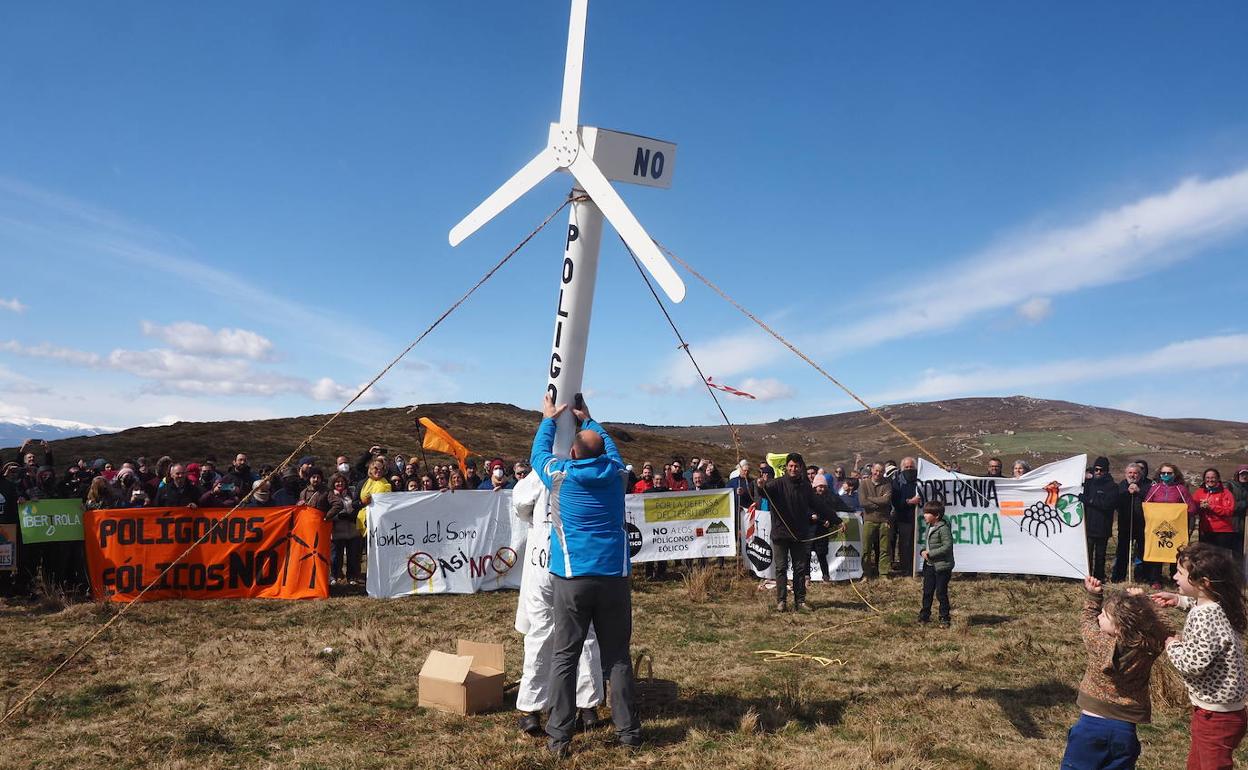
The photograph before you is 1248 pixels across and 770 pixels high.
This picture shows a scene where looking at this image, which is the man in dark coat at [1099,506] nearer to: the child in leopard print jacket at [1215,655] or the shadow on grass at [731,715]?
the shadow on grass at [731,715]

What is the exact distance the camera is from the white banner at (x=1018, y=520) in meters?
13.8

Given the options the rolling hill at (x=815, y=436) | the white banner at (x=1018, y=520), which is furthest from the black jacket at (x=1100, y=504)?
the rolling hill at (x=815, y=436)

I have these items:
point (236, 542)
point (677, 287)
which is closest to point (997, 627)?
point (677, 287)

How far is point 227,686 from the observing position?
764cm

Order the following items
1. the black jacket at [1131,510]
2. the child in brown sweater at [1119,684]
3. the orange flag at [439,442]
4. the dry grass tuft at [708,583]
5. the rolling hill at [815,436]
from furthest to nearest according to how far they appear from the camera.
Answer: the rolling hill at [815,436], the orange flag at [439,442], the black jacket at [1131,510], the dry grass tuft at [708,583], the child in brown sweater at [1119,684]

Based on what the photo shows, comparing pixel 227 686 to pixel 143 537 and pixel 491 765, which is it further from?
pixel 143 537

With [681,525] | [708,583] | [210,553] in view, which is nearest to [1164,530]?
[708,583]

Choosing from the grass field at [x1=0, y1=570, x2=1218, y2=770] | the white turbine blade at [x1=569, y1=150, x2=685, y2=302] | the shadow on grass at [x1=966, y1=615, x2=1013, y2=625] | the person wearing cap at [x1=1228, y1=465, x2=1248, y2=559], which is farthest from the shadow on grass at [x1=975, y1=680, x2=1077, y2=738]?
the person wearing cap at [x1=1228, y1=465, x2=1248, y2=559]

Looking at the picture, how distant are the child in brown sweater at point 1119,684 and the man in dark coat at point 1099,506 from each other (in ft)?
34.5

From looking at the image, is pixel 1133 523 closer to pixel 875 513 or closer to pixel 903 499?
pixel 903 499

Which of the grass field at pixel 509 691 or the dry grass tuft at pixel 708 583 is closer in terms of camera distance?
the grass field at pixel 509 691

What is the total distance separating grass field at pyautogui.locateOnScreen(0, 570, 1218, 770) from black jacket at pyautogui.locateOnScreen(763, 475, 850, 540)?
1.14 metres

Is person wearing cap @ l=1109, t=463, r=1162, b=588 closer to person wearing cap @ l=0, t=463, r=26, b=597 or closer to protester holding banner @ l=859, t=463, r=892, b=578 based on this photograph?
protester holding banner @ l=859, t=463, r=892, b=578

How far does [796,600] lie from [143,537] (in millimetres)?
9584
